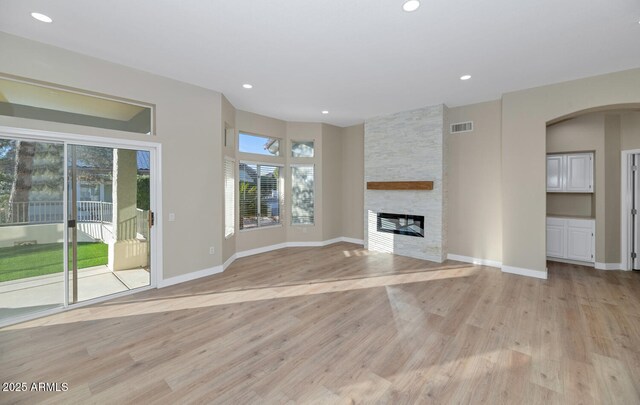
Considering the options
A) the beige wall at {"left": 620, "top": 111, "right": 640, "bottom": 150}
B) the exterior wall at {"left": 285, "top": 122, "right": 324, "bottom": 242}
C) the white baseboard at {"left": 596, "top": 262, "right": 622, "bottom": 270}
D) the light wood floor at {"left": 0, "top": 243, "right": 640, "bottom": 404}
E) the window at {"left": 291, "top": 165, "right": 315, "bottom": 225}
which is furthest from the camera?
the window at {"left": 291, "top": 165, "right": 315, "bottom": 225}

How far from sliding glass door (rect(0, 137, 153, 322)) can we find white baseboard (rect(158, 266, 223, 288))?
23 cm

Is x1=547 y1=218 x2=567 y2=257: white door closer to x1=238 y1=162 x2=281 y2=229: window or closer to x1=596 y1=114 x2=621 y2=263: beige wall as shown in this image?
x1=596 y1=114 x2=621 y2=263: beige wall

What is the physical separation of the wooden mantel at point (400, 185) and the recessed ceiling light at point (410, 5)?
3.44 metres

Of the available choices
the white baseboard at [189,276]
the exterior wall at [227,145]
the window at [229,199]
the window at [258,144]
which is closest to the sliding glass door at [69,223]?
the white baseboard at [189,276]

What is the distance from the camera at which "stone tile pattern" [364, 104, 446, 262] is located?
525cm

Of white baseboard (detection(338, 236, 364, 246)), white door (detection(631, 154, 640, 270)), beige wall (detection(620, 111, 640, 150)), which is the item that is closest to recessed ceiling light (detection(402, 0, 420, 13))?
beige wall (detection(620, 111, 640, 150))

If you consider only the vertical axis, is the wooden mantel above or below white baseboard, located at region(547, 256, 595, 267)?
above

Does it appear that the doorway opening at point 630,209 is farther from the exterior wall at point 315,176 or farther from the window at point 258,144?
the window at point 258,144

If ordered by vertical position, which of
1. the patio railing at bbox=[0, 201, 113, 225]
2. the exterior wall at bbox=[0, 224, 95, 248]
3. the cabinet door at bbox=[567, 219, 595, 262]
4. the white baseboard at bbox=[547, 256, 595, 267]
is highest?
the patio railing at bbox=[0, 201, 113, 225]

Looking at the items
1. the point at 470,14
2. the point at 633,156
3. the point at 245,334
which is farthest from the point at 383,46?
the point at 633,156

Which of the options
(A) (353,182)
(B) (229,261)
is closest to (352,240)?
(A) (353,182)

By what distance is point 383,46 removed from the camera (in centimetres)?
302

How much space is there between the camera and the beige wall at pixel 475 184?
16.0 ft

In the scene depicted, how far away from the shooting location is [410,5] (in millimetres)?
2338
